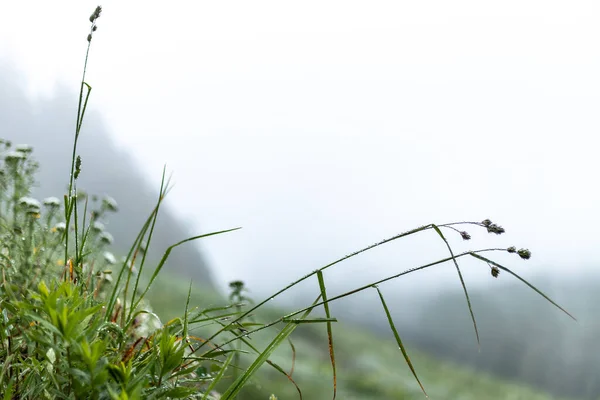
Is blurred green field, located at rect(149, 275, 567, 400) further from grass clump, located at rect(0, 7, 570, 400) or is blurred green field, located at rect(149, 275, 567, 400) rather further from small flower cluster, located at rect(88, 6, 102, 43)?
small flower cluster, located at rect(88, 6, 102, 43)

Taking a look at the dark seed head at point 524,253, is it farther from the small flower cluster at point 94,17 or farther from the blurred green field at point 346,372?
the blurred green field at point 346,372

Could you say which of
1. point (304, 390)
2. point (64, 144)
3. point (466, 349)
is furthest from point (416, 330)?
point (64, 144)

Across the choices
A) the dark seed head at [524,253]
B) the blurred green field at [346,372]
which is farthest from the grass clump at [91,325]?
the blurred green field at [346,372]

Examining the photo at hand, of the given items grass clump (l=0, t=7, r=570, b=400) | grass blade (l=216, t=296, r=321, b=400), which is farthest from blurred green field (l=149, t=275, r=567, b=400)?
grass blade (l=216, t=296, r=321, b=400)

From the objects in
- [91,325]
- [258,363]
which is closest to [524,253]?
[258,363]

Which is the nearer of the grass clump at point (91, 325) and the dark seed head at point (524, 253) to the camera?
the grass clump at point (91, 325)

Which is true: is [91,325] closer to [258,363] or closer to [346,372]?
[258,363]

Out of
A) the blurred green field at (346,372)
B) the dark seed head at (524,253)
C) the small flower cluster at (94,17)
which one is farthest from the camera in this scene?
the blurred green field at (346,372)

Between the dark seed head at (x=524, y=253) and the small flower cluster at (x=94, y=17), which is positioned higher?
the small flower cluster at (x=94, y=17)

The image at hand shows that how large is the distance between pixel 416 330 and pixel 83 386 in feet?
81.6

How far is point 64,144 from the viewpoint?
31.3 m

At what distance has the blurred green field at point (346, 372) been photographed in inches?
197

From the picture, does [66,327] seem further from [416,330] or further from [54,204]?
[416,330]

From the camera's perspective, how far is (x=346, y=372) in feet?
21.8
